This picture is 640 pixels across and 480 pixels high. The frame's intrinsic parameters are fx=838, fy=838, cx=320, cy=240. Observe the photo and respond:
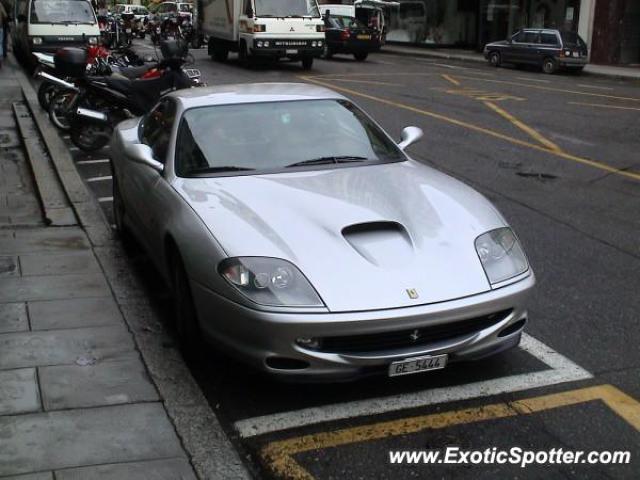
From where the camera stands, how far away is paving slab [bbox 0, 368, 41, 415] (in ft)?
13.9

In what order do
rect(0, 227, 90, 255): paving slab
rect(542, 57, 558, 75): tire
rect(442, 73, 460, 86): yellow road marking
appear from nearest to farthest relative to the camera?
rect(0, 227, 90, 255): paving slab < rect(442, 73, 460, 86): yellow road marking < rect(542, 57, 558, 75): tire

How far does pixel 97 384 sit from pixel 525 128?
10.8 meters

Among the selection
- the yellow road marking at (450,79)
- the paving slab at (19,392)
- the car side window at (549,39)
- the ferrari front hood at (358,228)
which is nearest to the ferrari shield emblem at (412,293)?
the ferrari front hood at (358,228)

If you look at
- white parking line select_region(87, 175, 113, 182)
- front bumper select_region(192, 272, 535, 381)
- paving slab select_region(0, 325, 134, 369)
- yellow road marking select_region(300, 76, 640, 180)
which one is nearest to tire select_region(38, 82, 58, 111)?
white parking line select_region(87, 175, 113, 182)

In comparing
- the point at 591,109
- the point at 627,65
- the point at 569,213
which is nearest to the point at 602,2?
the point at 627,65

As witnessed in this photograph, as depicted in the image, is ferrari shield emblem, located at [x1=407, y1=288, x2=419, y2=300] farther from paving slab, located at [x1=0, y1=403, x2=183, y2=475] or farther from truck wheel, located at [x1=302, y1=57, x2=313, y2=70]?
truck wheel, located at [x1=302, y1=57, x2=313, y2=70]

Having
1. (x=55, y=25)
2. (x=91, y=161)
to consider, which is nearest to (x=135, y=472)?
(x=91, y=161)

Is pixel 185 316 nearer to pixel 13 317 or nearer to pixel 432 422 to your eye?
pixel 13 317

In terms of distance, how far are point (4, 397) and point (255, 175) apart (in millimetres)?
1997

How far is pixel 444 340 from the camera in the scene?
427 centimetres

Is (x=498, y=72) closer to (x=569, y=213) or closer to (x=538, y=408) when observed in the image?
(x=569, y=213)

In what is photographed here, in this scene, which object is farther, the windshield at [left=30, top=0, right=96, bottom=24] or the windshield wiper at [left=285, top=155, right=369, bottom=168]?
the windshield at [left=30, top=0, right=96, bottom=24]

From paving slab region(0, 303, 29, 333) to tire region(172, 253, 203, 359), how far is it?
108 cm

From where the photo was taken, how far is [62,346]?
505 centimetres
